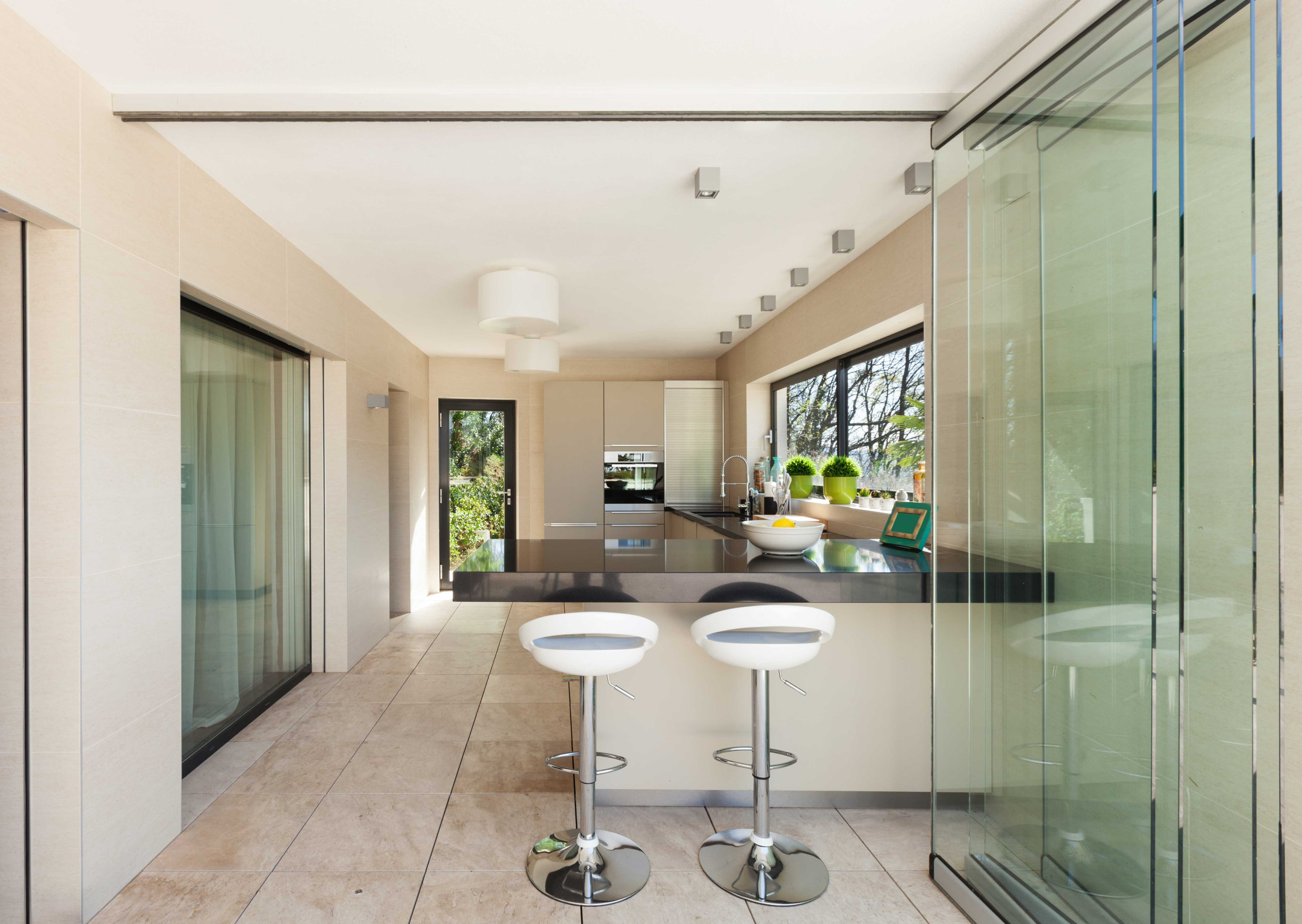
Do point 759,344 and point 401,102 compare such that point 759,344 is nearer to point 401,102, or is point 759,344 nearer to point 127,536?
point 401,102

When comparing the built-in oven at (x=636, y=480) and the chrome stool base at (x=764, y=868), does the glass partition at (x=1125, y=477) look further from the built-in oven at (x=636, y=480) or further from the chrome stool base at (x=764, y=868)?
the built-in oven at (x=636, y=480)

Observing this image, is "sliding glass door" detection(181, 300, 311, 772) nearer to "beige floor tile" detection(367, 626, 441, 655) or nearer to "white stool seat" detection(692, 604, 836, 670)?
"beige floor tile" detection(367, 626, 441, 655)

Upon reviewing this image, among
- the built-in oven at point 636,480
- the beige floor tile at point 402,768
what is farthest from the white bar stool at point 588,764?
the built-in oven at point 636,480

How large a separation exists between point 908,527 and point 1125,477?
1.19 metres

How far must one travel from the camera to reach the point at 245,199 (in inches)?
105

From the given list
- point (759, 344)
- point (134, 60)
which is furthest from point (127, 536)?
point (759, 344)

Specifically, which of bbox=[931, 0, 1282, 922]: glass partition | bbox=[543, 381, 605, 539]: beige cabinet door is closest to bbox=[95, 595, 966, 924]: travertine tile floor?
bbox=[931, 0, 1282, 922]: glass partition

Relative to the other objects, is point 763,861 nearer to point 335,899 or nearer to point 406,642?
point 335,899

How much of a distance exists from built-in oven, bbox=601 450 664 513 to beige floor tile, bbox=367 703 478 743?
294cm

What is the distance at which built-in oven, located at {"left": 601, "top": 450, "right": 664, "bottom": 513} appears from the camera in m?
6.18

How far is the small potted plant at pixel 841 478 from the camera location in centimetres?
375

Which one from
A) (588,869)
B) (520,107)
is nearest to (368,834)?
(588,869)

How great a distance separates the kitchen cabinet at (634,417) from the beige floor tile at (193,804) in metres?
4.20

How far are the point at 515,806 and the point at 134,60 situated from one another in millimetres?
2701
